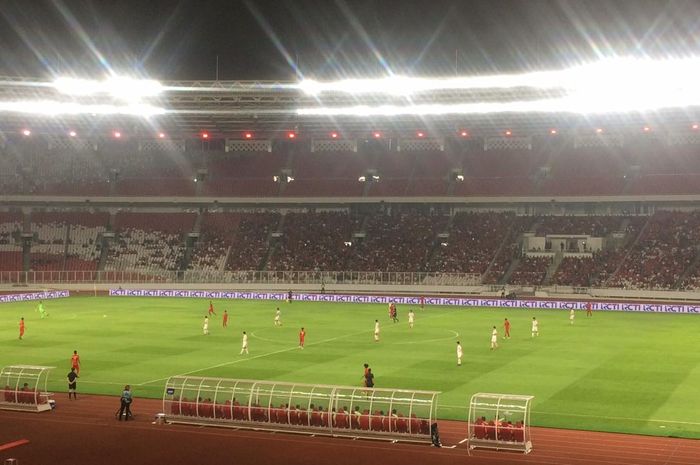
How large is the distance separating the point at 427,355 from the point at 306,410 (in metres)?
15.4

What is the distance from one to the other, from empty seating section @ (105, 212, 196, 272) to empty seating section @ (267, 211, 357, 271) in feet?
33.9

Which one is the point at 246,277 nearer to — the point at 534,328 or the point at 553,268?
the point at 553,268

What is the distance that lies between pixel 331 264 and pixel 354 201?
8.64m

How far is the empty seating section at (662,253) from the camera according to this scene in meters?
67.8

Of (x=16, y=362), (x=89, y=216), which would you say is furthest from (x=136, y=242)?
(x=16, y=362)

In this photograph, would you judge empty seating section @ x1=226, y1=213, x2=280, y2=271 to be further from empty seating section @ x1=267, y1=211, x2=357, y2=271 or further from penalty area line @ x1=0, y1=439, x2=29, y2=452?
penalty area line @ x1=0, y1=439, x2=29, y2=452

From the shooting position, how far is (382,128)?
75250mm

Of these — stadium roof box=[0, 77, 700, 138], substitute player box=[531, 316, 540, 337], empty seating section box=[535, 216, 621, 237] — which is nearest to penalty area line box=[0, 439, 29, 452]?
substitute player box=[531, 316, 540, 337]

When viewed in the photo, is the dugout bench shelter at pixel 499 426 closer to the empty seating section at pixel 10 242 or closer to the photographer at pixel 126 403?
the photographer at pixel 126 403

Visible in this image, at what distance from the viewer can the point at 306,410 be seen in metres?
23.6

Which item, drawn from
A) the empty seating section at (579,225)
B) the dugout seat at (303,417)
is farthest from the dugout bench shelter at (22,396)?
the empty seating section at (579,225)

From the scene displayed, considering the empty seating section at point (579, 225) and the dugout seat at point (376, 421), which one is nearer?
the dugout seat at point (376, 421)

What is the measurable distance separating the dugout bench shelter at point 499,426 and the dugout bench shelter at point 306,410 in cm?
118

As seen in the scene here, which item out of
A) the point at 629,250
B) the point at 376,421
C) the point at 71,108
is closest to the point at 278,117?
the point at 71,108
